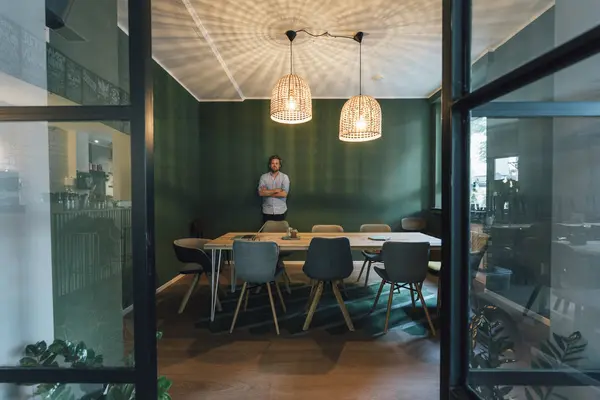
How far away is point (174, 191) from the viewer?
4.72 meters

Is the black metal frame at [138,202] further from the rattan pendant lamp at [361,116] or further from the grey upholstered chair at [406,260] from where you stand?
the rattan pendant lamp at [361,116]

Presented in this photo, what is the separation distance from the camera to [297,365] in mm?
2314

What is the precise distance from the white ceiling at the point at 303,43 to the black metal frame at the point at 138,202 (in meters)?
1.66

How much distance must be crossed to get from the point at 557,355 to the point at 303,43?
3775mm

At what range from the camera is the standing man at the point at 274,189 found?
18.1ft

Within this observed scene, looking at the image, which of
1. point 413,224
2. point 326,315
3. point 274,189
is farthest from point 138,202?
point 413,224

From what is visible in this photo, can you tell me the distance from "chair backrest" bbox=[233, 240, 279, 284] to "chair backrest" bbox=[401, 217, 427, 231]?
11.2ft

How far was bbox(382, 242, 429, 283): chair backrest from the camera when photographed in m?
2.78

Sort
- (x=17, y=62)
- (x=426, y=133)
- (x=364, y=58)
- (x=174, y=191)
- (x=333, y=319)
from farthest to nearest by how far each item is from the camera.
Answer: (x=426, y=133), (x=174, y=191), (x=364, y=58), (x=333, y=319), (x=17, y=62)

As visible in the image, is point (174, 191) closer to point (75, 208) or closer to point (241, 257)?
point (241, 257)

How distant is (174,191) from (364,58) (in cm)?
342

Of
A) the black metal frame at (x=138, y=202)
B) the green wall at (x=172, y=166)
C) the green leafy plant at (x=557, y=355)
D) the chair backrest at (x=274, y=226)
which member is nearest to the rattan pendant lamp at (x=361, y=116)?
the chair backrest at (x=274, y=226)

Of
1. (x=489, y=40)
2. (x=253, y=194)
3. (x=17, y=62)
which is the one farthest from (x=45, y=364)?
(x=253, y=194)

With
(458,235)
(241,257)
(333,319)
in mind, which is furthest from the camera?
(333,319)
